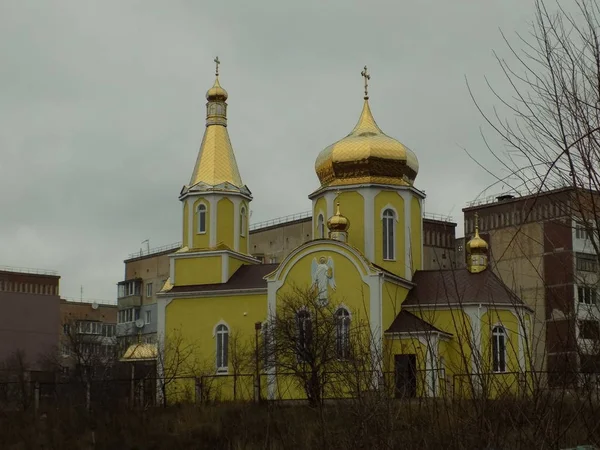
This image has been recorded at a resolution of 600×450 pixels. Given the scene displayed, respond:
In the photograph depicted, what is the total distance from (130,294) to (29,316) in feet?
27.7

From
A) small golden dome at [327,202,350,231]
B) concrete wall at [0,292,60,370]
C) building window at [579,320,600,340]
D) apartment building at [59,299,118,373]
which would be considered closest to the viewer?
building window at [579,320,600,340]

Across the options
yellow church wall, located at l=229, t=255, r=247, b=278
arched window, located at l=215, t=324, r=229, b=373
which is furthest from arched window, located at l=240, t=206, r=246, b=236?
arched window, located at l=215, t=324, r=229, b=373

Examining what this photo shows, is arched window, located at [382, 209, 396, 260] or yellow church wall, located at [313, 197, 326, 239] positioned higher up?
yellow church wall, located at [313, 197, 326, 239]

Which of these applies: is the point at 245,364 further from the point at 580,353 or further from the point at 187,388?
the point at 580,353

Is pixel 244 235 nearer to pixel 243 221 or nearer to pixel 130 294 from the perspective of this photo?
pixel 243 221

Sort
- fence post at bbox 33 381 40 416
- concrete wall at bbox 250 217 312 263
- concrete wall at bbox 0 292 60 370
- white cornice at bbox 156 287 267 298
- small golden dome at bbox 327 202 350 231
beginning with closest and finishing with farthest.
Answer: fence post at bbox 33 381 40 416 → small golden dome at bbox 327 202 350 231 → white cornice at bbox 156 287 267 298 → concrete wall at bbox 250 217 312 263 → concrete wall at bbox 0 292 60 370

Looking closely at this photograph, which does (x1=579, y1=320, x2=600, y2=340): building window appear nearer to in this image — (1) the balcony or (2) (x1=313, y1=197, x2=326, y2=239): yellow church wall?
(2) (x1=313, y1=197, x2=326, y2=239): yellow church wall

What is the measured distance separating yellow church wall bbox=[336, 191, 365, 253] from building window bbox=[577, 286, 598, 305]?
935 inches

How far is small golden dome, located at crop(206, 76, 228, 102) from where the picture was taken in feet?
121

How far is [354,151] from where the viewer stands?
109ft

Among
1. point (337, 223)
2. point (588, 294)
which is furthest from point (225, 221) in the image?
point (588, 294)

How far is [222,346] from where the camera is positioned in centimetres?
3350

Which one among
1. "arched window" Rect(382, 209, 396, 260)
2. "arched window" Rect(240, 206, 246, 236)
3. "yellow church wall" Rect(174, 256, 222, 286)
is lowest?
"yellow church wall" Rect(174, 256, 222, 286)

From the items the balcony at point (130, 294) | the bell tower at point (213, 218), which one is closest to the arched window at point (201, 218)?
the bell tower at point (213, 218)
